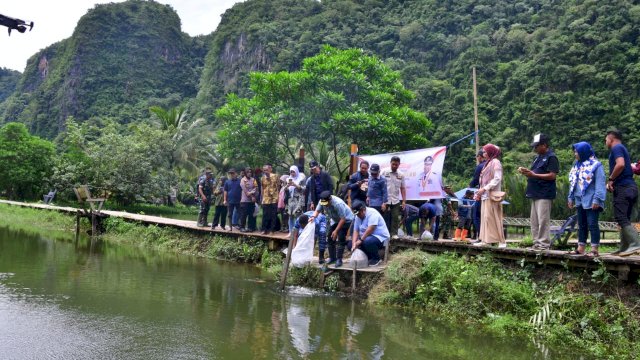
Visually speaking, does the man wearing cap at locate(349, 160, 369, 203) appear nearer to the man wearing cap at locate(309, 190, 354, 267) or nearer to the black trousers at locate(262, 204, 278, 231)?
the man wearing cap at locate(309, 190, 354, 267)

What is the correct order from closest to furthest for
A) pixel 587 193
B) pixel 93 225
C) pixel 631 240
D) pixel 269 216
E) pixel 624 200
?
pixel 624 200, pixel 631 240, pixel 587 193, pixel 269 216, pixel 93 225

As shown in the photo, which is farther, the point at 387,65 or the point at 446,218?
the point at 387,65

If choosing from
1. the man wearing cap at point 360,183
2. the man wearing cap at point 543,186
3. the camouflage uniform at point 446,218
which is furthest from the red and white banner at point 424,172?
the man wearing cap at point 543,186

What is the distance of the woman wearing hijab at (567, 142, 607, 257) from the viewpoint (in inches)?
252

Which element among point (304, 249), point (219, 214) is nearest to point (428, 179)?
point (304, 249)

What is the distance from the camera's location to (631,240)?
641 centimetres

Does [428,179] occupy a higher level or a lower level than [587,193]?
higher

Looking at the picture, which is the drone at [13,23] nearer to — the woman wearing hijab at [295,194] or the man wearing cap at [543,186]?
the woman wearing hijab at [295,194]

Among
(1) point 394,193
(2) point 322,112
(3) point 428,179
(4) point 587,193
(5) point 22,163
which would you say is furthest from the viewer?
(5) point 22,163

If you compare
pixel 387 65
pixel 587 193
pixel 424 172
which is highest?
pixel 387 65

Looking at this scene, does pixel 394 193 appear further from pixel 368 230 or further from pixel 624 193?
pixel 624 193

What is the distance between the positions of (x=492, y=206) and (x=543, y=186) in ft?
3.04

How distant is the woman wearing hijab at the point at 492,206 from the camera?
7.82 meters

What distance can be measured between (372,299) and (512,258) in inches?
83.8
